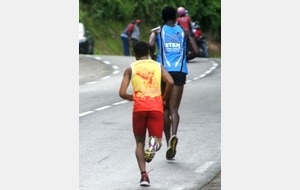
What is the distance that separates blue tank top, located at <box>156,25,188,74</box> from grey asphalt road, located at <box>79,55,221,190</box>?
3.67 feet

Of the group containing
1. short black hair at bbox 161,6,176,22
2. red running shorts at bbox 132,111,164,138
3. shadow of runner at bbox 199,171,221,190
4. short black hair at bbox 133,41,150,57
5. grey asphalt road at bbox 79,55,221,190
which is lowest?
grey asphalt road at bbox 79,55,221,190

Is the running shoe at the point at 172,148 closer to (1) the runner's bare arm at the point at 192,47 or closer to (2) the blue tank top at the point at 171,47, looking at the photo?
(2) the blue tank top at the point at 171,47

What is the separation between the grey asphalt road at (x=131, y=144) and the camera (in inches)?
414

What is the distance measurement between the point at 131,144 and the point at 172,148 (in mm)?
1759

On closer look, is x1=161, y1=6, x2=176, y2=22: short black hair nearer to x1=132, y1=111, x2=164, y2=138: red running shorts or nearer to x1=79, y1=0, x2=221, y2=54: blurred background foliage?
x1=132, y1=111, x2=164, y2=138: red running shorts

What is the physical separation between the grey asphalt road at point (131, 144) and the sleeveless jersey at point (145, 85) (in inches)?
31.6

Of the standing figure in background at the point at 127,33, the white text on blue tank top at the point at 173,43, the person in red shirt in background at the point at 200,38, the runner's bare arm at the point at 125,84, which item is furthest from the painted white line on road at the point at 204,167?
the standing figure in background at the point at 127,33

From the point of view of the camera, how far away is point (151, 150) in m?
10.1

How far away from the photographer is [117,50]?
1969 inches

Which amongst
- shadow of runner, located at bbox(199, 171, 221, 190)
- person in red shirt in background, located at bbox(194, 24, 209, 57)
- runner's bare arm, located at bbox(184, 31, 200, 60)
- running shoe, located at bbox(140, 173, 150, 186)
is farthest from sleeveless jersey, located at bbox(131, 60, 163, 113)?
person in red shirt in background, located at bbox(194, 24, 209, 57)

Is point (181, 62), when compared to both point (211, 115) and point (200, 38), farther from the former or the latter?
point (200, 38)

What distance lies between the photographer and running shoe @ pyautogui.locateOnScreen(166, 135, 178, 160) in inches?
449

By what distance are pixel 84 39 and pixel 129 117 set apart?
22.6 metres
